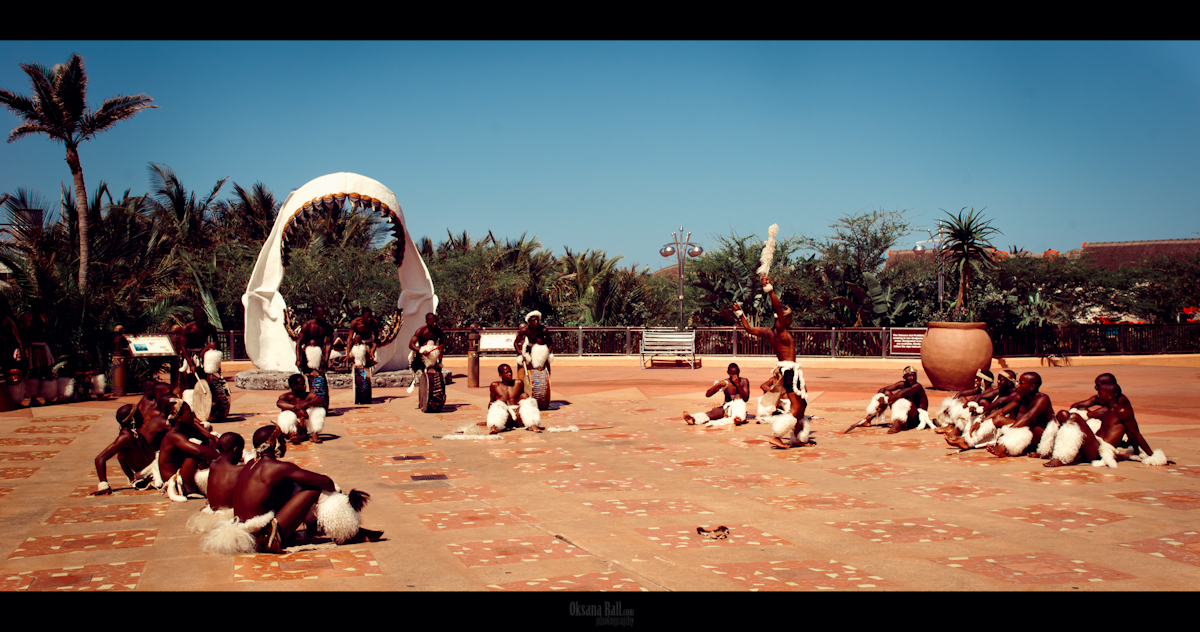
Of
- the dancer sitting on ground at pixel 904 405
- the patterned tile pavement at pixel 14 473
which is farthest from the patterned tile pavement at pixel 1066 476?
the patterned tile pavement at pixel 14 473

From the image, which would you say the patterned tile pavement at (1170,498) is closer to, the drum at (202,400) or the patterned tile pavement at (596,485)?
the patterned tile pavement at (596,485)

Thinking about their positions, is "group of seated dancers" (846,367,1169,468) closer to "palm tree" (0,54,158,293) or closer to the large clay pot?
the large clay pot

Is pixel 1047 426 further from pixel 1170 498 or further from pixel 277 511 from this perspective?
pixel 277 511

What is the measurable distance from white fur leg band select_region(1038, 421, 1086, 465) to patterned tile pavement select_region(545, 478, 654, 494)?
4.47 meters

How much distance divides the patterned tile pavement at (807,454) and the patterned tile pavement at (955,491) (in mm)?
1633

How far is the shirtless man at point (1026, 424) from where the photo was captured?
8961 mm

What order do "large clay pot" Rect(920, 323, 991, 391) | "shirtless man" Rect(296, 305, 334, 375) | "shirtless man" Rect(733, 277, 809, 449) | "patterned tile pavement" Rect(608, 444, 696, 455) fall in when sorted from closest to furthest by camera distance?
"patterned tile pavement" Rect(608, 444, 696, 455), "shirtless man" Rect(733, 277, 809, 449), "shirtless man" Rect(296, 305, 334, 375), "large clay pot" Rect(920, 323, 991, 391)

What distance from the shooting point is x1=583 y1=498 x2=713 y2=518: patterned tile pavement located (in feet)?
22.0

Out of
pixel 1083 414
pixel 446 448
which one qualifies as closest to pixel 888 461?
pixel 1083 414

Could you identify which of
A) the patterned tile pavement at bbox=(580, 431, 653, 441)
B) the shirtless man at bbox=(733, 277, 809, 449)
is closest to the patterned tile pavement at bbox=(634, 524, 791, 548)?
the shirtless man at bbox=(733, 277, 809, 449)

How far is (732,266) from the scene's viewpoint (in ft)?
88.6

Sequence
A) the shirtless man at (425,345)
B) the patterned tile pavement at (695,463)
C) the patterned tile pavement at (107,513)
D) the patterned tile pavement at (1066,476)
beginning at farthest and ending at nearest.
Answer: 1. the shirtless man at (425,345)
2. the patterned tile pavement at (695,463)
3. the patterned tile pavement at (1066,476)
4. the patterned tile pavement at (107,513)

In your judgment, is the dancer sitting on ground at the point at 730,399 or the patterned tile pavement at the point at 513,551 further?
the dancer sitting on ground at the point at 730,399

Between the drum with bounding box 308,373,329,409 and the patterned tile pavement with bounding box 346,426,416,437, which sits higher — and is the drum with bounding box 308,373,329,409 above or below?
above
